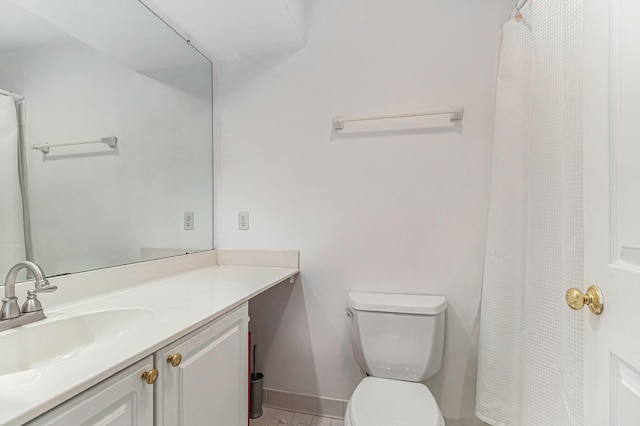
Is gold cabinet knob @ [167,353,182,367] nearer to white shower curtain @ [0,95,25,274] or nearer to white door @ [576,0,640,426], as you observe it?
white shower curtain @ [0,95,25,274]

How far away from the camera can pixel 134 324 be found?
1.05m

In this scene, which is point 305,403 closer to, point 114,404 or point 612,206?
point 114,404

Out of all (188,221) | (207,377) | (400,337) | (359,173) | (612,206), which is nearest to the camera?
(612,206)

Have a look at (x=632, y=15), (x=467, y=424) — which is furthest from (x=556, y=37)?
(x=467, y=424)

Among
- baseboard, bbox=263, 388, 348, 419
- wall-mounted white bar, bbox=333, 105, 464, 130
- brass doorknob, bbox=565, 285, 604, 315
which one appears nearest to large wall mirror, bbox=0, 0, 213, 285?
wall-mounted white bar, bbox=333, 105, 464, 130

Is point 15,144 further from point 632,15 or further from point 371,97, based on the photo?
point 632,15

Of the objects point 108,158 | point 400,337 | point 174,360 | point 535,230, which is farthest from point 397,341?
point 108,158

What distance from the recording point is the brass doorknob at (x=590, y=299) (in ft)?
2.22

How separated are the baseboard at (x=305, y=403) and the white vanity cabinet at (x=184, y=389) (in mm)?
582

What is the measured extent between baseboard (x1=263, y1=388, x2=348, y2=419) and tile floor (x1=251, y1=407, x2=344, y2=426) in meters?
0.02

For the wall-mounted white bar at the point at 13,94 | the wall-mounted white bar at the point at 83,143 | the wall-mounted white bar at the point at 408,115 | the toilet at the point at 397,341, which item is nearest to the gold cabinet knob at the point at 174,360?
the toilet at the point at 397,341

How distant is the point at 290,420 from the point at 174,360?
117cm

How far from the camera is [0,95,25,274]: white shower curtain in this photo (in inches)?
40.3

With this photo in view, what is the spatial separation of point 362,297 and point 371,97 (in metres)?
1.06
